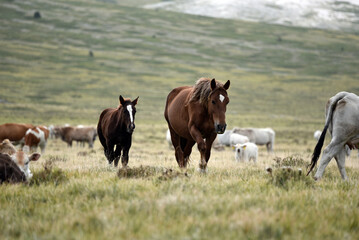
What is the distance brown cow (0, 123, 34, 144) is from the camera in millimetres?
17641

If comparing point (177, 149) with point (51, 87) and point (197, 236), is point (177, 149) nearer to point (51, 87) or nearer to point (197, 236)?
point (197, 236)

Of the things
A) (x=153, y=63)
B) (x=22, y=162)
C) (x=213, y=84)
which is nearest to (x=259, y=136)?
(x=213, y=84)

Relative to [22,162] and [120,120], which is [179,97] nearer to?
[120,120]

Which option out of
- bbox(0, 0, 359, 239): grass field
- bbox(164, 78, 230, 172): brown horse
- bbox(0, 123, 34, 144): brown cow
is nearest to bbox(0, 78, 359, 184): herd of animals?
bbox(164, 78, 230, 172): brown horse

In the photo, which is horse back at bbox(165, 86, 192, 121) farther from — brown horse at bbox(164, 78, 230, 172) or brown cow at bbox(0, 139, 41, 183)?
brown cow at bbox(0, 139, 41, 183)

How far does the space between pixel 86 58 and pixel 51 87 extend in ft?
113

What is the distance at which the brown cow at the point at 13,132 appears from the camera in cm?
1764

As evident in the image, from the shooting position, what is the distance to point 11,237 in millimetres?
3926

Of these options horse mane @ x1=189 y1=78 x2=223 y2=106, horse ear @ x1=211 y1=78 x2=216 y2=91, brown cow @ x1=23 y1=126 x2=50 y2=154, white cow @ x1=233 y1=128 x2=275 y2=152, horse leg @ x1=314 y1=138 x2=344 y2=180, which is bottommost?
white cow @ x1=233 y1=128 x2=275 y2=152

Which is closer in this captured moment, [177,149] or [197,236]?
[197,236]

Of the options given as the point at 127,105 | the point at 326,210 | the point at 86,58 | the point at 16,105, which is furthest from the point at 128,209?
the point at 86,58

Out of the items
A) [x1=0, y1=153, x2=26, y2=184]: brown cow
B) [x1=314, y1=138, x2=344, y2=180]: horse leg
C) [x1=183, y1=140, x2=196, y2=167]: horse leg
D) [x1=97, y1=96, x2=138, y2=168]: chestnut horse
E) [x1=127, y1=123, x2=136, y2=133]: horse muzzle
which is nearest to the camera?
[x1=0, y1=153, x2=26, y2=184]: brown cow

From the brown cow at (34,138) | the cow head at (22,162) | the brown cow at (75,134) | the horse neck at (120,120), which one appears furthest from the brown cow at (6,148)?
the brown cow at (75,134)

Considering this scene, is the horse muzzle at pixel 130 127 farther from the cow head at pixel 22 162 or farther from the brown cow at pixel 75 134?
the brown cow at pixel 75 134
